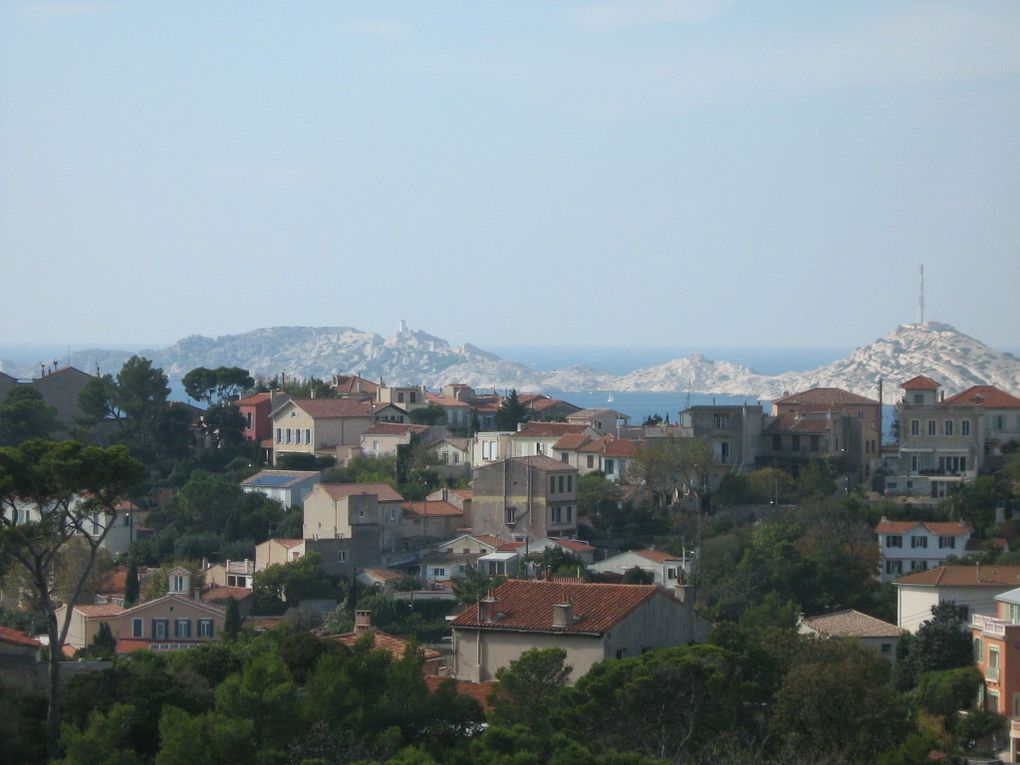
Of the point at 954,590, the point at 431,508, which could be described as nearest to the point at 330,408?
the point at 431,508

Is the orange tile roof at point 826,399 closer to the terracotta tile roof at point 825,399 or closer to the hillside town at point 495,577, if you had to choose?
the terracotta tile roof at point 825,399

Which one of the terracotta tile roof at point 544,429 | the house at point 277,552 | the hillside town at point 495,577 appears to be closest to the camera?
the hillside town at point 495,577

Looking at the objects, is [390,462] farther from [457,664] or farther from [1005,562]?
[457,664]

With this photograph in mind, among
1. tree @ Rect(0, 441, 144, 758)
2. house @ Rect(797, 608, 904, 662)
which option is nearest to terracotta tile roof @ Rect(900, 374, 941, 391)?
house @ Rect(797, 608, 904, 662)

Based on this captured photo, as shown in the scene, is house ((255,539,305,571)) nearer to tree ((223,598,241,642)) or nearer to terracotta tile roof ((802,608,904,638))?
tree ((223,598,241,642))

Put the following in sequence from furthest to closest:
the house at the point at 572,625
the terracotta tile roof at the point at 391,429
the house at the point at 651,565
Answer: the terracotta tile roof at the point at 391,429 < the house at the point at 651,565 < the house at the point at 572,625

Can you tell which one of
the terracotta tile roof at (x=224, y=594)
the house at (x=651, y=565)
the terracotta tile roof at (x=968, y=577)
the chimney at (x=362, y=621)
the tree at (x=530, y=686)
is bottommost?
the terracotta tile roof at (x=224, y=594)

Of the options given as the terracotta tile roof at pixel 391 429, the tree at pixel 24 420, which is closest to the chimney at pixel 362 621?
the terracotta tile roof at pixel 391 429

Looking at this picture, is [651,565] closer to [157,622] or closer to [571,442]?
[571,442]
